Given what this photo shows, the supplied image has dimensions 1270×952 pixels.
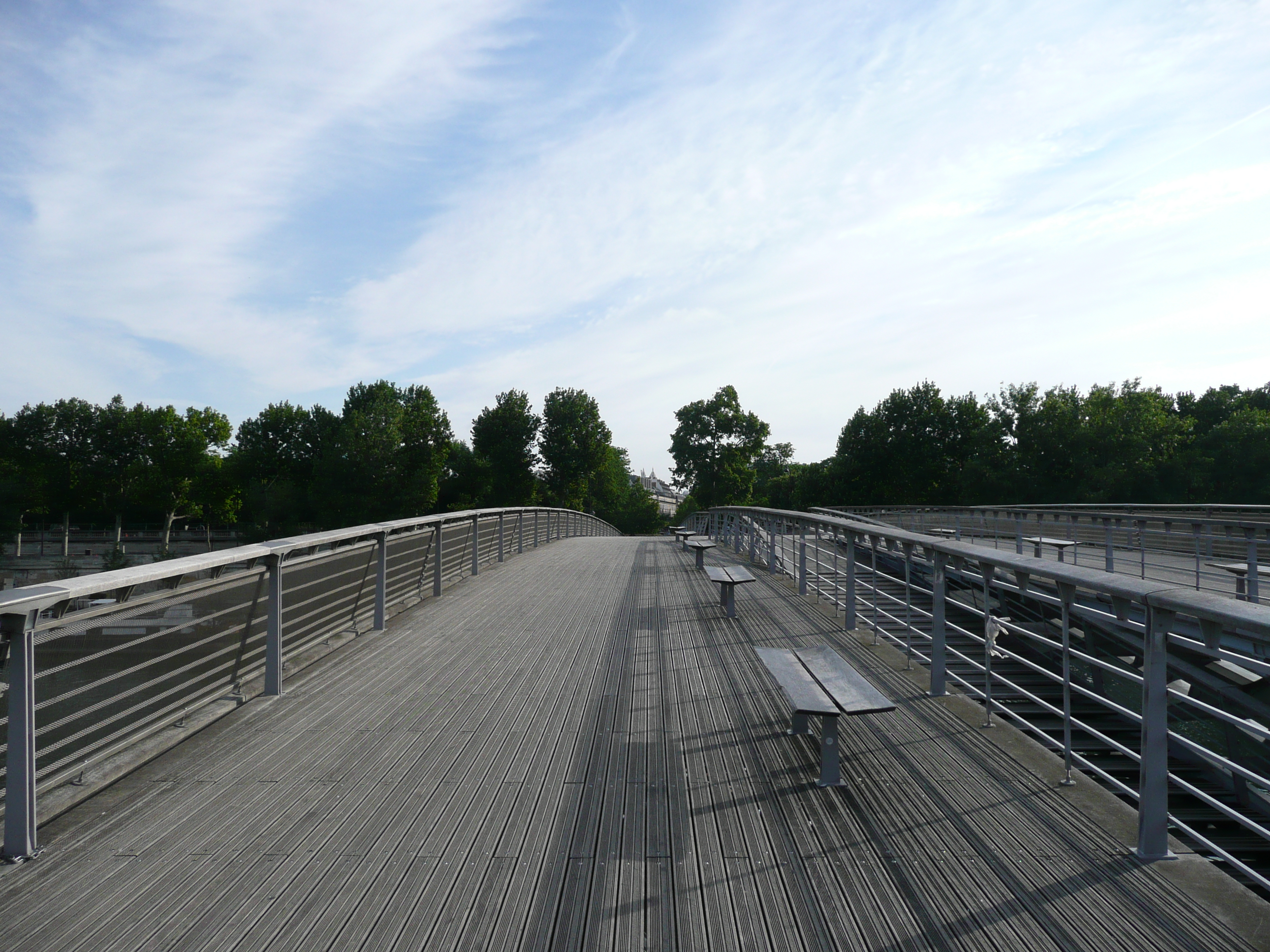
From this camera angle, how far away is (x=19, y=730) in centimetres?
278

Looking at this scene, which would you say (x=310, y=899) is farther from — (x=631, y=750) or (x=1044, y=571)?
(x=1044, y=571)

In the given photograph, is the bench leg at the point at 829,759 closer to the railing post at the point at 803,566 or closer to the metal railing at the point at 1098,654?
the metal railing at the point at 1098,654

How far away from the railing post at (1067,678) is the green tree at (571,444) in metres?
65.2

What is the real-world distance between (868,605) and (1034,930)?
5099mm

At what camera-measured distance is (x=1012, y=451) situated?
47969mm

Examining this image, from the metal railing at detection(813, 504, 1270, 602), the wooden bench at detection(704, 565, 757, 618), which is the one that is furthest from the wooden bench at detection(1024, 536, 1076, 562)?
the wooden bench at detection(704, 565, 757, 618)

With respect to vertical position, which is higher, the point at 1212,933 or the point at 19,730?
the point at 19,730

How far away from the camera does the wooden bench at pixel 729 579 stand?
764 centimetres

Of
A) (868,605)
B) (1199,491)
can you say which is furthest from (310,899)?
(1199,491)

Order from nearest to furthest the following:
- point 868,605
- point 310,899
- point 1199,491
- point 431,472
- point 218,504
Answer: point 310,899 < point 868,605 < point 1199,491 < point 431,472 < point 218,504

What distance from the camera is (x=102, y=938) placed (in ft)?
7.59

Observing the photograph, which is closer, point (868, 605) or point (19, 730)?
point (19, 730)

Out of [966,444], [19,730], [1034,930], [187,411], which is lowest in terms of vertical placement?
[1034,930]

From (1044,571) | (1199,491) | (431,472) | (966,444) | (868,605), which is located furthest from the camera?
(431,472)
